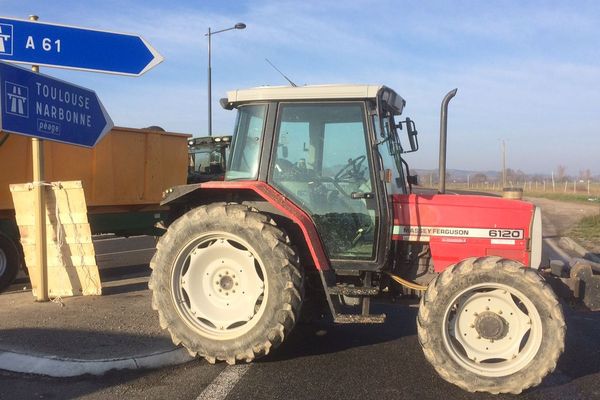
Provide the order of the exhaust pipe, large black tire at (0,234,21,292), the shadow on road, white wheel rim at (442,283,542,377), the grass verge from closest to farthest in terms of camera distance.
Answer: white wheel rim at (442,283,542,377)
the exhaust pipe
the shadow on road
large black tire at (0,234,21,292)
the grass verge

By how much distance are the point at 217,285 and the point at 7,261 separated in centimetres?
468

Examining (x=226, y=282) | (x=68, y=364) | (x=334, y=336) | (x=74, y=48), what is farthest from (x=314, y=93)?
(x=68, y=364)

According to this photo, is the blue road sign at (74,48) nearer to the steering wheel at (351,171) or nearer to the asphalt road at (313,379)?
the steering wheel at (351,171)

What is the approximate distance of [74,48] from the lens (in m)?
5.76

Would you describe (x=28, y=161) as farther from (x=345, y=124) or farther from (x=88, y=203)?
(x=345, y=124)

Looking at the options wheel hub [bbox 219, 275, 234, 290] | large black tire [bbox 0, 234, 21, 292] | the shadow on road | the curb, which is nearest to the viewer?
the curb

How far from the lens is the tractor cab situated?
15.2ft

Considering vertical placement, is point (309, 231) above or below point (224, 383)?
above

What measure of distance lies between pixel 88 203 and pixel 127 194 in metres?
0.71

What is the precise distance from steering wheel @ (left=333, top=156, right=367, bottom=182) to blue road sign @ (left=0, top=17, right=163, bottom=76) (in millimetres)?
2618

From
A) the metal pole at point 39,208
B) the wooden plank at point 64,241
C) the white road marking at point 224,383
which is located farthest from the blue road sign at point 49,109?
the white road marking at point 224,383

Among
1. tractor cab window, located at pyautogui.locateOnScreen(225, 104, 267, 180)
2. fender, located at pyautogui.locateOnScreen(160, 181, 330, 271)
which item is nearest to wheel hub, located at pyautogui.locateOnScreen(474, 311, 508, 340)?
fender, located at pyautogui.locateOnScreen(160, 181, 330, 271)

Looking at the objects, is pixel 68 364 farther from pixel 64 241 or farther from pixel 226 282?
pixel 64 241

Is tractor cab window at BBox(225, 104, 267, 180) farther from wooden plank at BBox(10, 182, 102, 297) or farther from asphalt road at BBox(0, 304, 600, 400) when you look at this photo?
wooden plank at BBox(10, 182, 102, 297)
